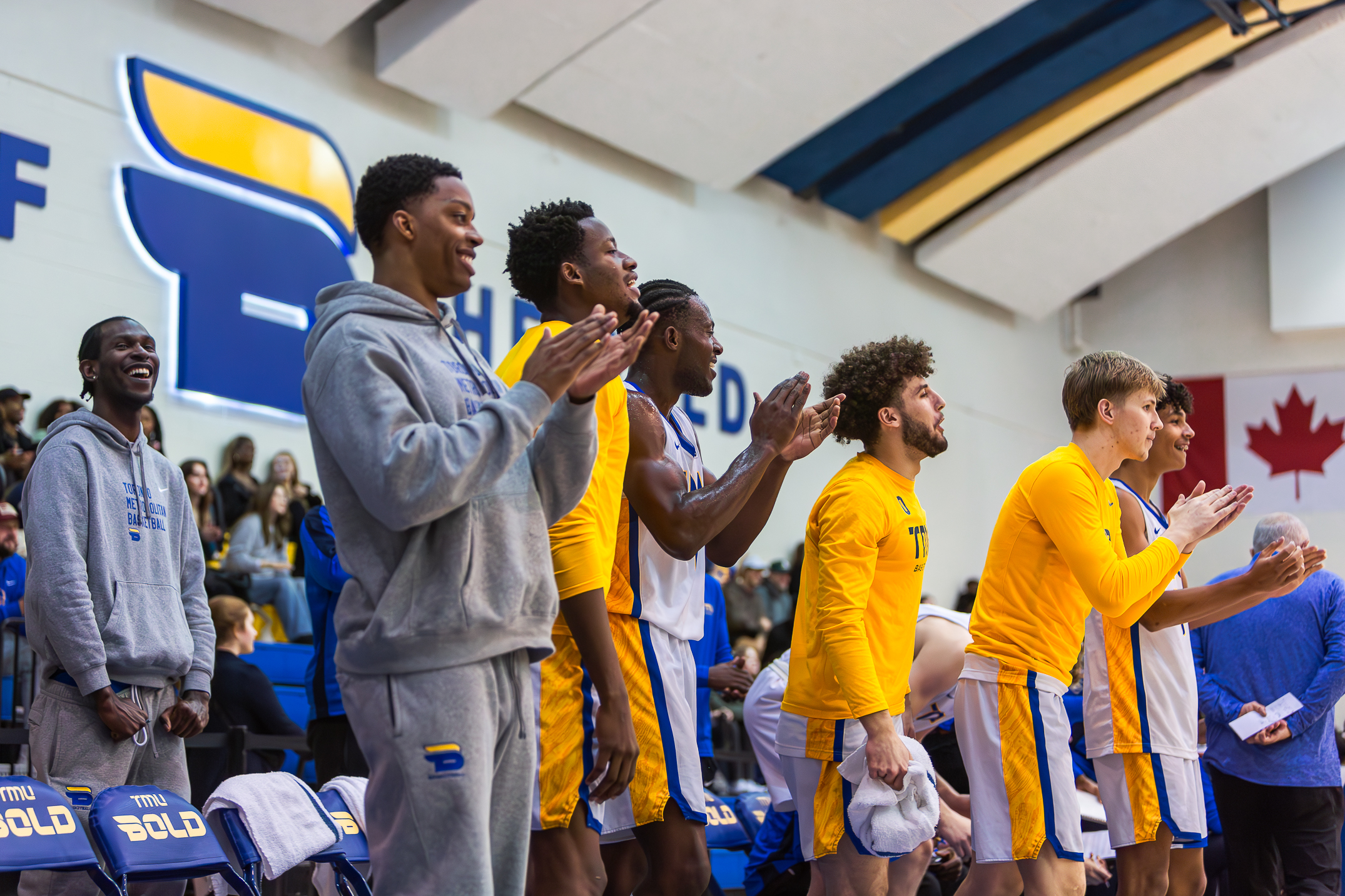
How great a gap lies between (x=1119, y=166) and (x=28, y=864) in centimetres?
1532

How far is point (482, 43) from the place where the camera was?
10594mm

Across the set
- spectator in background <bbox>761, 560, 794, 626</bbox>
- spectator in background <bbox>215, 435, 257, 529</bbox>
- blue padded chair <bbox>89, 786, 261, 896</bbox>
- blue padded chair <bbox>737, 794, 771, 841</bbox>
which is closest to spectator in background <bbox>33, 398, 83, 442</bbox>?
spectator in background <bbox>215, 435, 257, 529</bbox>

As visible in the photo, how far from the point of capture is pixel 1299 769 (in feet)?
17.8

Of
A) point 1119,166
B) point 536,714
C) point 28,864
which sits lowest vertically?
point 28,864

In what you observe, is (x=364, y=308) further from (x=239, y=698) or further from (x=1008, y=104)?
(x=1008, y=104)

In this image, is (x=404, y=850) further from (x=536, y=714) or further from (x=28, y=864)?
(x=28, y=864)

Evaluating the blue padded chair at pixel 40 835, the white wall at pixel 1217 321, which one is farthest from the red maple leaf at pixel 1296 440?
the blue padded chair at pixel 40 835

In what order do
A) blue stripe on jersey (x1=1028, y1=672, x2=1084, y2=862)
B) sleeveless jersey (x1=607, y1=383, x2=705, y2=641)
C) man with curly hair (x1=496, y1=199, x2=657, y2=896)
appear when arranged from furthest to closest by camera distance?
1. blue stripe on jersey (x1=1028, y1=672, x2=1084, y2=862)
2. sleeveless jersey (x1=607, y1=383, x2=705, y2=641)
3. man with curly hair (x1=496, y1=199, x2=657, y2=896)

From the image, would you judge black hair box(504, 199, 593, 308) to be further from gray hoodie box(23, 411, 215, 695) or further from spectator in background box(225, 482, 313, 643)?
spectator in background box(225, 482, 313, 643)

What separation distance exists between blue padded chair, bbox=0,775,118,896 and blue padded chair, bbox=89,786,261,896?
43 mm

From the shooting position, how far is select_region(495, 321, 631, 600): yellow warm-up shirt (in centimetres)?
271

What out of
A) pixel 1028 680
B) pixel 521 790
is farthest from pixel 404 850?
pixel 1028 680

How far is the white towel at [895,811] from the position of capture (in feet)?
11.3

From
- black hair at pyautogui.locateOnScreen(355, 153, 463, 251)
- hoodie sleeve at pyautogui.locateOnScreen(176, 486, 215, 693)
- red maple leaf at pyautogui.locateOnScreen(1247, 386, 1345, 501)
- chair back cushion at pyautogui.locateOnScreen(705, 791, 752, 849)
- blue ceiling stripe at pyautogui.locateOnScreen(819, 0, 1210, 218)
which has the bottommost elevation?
chair back cushion at pyautogui.locateOnScreen(705, 791, 752, 849)
